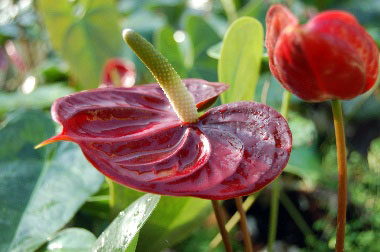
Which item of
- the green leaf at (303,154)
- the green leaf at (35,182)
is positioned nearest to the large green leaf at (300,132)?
the green leaf at (303,154)


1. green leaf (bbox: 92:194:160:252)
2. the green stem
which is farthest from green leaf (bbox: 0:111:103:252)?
the green stem

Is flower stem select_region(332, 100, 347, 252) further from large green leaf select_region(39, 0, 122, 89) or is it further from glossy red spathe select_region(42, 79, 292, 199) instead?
large green leaf select_region(39, 0, 122, 89)

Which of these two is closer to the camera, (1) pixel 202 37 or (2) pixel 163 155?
(2) pixel 163 155

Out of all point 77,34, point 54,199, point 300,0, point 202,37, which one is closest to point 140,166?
point 54,199

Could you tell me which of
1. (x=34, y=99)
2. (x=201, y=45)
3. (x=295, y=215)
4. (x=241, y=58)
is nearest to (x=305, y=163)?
(x=295, y=215)

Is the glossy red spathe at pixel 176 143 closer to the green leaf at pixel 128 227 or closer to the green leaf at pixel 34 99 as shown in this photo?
the green leaf at pixel 128 227

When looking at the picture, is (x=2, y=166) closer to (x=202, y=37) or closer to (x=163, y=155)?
(x=163, y=155)
